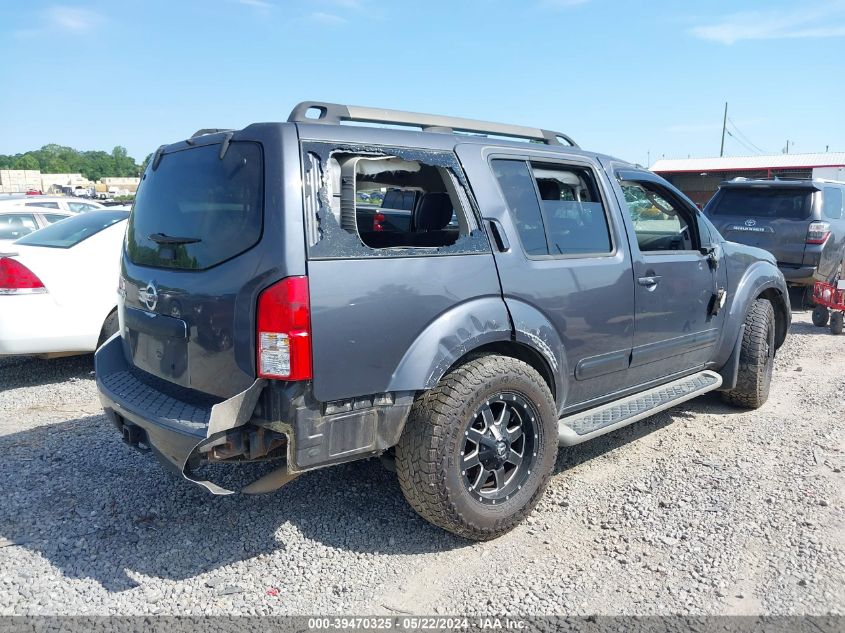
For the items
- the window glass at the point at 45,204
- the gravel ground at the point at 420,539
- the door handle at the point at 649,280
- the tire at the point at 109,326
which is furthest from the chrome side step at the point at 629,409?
the window glass at the point at 45,204

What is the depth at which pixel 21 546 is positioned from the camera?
3.19 meters

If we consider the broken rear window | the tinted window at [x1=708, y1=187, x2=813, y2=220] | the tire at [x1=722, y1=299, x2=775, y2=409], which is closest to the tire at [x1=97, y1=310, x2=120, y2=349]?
the broken rear window

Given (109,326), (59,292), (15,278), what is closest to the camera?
(15,278)

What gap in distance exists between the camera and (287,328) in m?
2.65

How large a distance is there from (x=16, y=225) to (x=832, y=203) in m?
12.2

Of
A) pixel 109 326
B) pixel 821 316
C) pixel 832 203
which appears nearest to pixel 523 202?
pixel 109 326

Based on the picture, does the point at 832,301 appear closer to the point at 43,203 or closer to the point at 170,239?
the point at 170,239

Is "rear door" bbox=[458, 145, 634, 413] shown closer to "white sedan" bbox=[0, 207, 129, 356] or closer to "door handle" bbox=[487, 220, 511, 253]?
"door handle" bbox=[487, 220, 511, 253]

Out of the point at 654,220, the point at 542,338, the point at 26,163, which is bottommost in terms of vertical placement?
the point at 542,338

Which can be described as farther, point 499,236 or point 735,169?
point 735,169

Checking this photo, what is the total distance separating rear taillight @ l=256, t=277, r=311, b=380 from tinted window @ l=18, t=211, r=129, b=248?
12.9 feet

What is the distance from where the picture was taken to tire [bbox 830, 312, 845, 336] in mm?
8062

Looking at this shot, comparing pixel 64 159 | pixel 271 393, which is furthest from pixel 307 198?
pixel 64 159

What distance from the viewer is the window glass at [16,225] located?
10.1m
